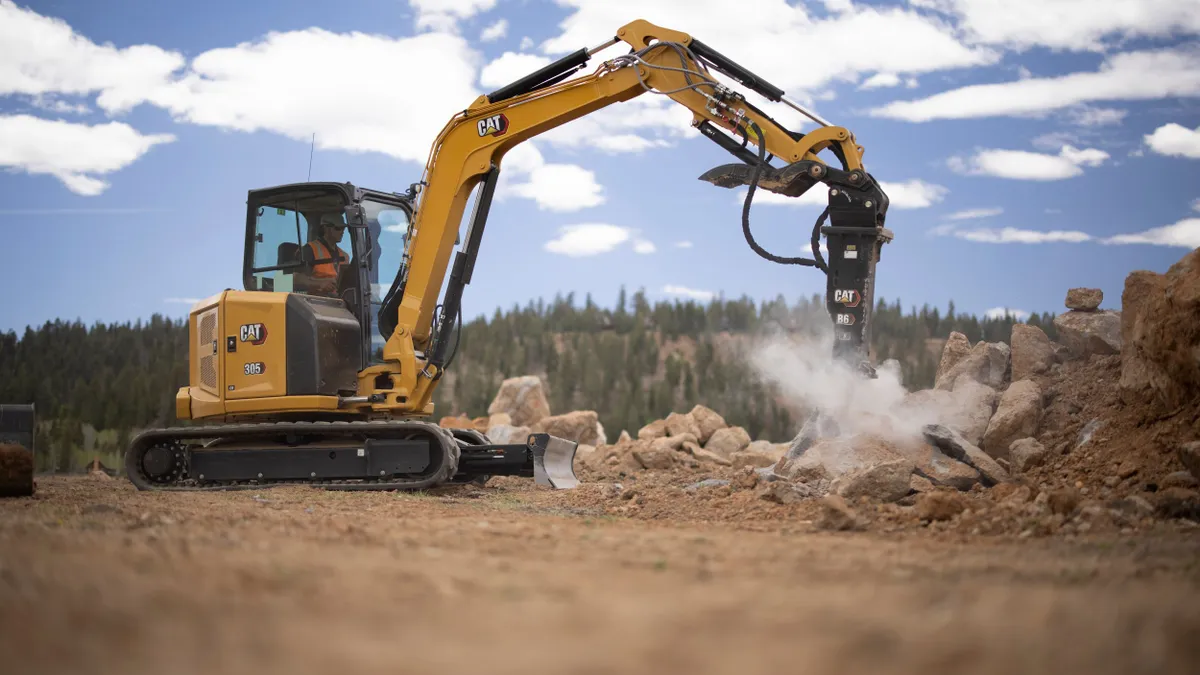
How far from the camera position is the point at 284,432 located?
35.1 feet

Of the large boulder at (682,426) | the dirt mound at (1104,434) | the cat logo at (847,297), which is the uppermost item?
the cat logo at (847,297)

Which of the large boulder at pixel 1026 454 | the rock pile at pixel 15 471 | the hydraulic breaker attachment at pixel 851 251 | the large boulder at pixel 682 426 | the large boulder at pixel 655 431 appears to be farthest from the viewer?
the large boulder at pixel 655 431

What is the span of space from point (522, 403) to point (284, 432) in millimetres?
14336

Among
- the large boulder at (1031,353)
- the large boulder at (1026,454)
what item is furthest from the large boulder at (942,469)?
the large boulder at (1031,353)

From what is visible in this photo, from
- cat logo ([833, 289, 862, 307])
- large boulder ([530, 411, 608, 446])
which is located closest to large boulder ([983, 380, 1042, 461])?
cat logo ([833, 289, 862, 307])

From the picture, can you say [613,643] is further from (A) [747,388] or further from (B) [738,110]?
(A) [747,388]

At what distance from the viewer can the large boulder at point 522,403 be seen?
24797mm

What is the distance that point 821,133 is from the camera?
8.83m

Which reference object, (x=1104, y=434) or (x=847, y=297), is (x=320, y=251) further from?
A: (x=1104, y=434)

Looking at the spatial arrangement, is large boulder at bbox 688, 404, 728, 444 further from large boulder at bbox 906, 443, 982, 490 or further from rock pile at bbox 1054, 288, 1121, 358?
large boulder at bbox 906, 443, 982, 490

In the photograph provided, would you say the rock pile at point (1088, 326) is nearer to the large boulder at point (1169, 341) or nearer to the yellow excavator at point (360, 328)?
the large boulder at point (1169, 341)

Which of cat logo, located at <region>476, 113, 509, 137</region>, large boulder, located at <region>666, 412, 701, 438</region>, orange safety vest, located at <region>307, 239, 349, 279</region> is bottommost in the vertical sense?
large boulder, located at <region>666, 412, 701, 438</region>

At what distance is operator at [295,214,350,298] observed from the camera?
1074 centimetres

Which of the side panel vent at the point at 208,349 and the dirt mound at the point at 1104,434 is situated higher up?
the side panel vent at the point at 208,349
